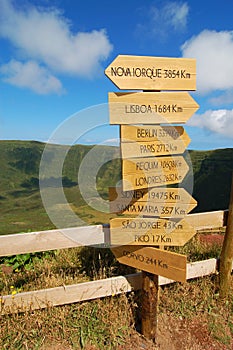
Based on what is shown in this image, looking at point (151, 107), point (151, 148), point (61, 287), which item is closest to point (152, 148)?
point (151, 148)

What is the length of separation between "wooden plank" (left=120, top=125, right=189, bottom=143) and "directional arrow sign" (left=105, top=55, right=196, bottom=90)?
0.39m

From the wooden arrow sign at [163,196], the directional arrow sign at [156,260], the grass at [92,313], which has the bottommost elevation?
the grass at [92,313]

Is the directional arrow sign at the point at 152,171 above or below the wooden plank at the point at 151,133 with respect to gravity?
below

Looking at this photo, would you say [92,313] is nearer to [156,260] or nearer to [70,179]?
[156,260]

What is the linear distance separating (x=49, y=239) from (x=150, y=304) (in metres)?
1.39

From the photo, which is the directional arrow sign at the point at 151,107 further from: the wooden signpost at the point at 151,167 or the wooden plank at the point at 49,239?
the wooden plank at the point at 49,239

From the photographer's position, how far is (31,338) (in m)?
2.83

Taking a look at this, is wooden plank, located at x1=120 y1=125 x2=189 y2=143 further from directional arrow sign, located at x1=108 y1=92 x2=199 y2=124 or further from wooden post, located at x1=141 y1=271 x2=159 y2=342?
wooden post, located at x1=141 y1=271 x2=159 y2=342

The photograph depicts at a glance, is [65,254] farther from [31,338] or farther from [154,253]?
[154,253]

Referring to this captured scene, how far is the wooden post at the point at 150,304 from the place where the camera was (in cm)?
295

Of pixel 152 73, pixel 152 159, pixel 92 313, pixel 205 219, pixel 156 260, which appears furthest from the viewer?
pixel 205 219

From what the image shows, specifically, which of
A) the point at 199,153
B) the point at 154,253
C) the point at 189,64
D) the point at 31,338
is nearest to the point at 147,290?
the point at 154,253

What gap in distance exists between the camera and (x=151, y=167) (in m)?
2.69

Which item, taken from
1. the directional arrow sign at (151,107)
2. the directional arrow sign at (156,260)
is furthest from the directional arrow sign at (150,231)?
the directional arrow sign at (151,107)
